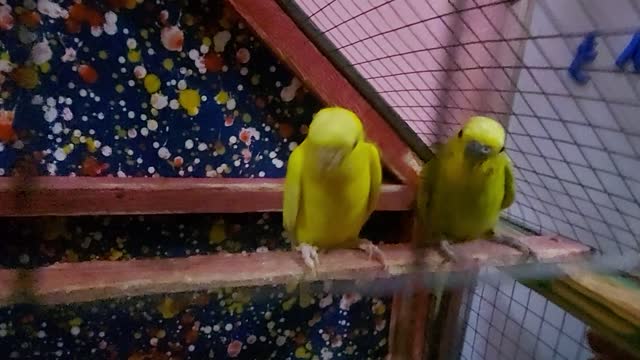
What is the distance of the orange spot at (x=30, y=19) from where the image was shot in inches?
33.8

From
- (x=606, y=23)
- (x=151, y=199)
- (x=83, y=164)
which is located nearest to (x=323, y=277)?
(x=151, y=199)

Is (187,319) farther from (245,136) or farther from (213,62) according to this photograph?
(213,62)

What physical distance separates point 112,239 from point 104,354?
182 millimetres

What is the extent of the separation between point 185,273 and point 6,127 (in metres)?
0.39

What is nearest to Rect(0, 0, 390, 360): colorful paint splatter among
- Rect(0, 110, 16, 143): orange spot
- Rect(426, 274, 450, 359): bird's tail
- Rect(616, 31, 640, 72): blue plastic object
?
Rect(0, 110, 16, 143): orange spot

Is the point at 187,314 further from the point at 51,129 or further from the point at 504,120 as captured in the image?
the point at 504,120

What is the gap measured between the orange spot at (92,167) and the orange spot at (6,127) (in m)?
0.10

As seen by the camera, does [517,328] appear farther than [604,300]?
Yes

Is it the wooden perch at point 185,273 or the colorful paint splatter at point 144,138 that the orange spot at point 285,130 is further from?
the wooden perch at point 185,273

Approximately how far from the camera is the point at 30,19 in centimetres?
86

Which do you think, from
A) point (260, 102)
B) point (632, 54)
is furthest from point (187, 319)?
point (632, 54)

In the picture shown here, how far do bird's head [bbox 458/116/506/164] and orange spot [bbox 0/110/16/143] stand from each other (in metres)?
0.61

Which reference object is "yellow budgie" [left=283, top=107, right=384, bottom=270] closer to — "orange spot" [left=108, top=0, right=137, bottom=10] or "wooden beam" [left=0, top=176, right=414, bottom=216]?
"wooden beam" [left=0, top=176, right=414, bottom=216]

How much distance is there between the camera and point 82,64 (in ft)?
2.94
